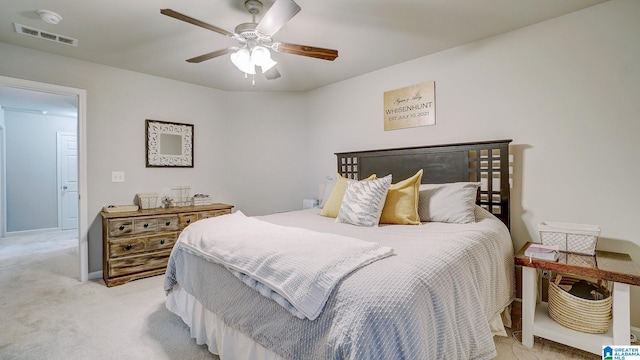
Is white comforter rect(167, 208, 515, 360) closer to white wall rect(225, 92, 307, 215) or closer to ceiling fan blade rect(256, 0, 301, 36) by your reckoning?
ceiling fan blade rect(256, 0, 301, 36)

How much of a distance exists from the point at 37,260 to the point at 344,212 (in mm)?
4310

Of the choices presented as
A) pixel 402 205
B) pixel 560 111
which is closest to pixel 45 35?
pixel 402 205

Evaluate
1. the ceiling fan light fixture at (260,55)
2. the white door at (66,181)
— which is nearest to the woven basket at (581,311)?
the ceiling fan light fixture at (260,55)

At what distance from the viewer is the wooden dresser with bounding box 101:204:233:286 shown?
9.57 ft

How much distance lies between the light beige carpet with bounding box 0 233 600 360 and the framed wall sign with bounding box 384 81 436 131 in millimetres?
2085

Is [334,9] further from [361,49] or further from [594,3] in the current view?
[594,3]

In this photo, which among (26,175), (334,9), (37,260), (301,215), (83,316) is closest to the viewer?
(334,9)

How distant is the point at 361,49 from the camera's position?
9.23 feet

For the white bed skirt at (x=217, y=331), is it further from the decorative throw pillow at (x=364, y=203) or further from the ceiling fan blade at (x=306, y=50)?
the ceiling fan blade at (x=306, y=50)

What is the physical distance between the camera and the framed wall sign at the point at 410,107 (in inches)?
117

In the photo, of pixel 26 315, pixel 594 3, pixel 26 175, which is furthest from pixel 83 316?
pixel 26 175

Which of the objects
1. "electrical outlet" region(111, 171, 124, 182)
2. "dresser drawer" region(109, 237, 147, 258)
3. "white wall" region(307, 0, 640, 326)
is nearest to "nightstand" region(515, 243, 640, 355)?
"white wall" region(307, 0, 640, 326)

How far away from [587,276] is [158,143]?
4280 mm

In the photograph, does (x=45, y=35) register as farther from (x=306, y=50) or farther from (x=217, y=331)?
(x=217, y=331)
